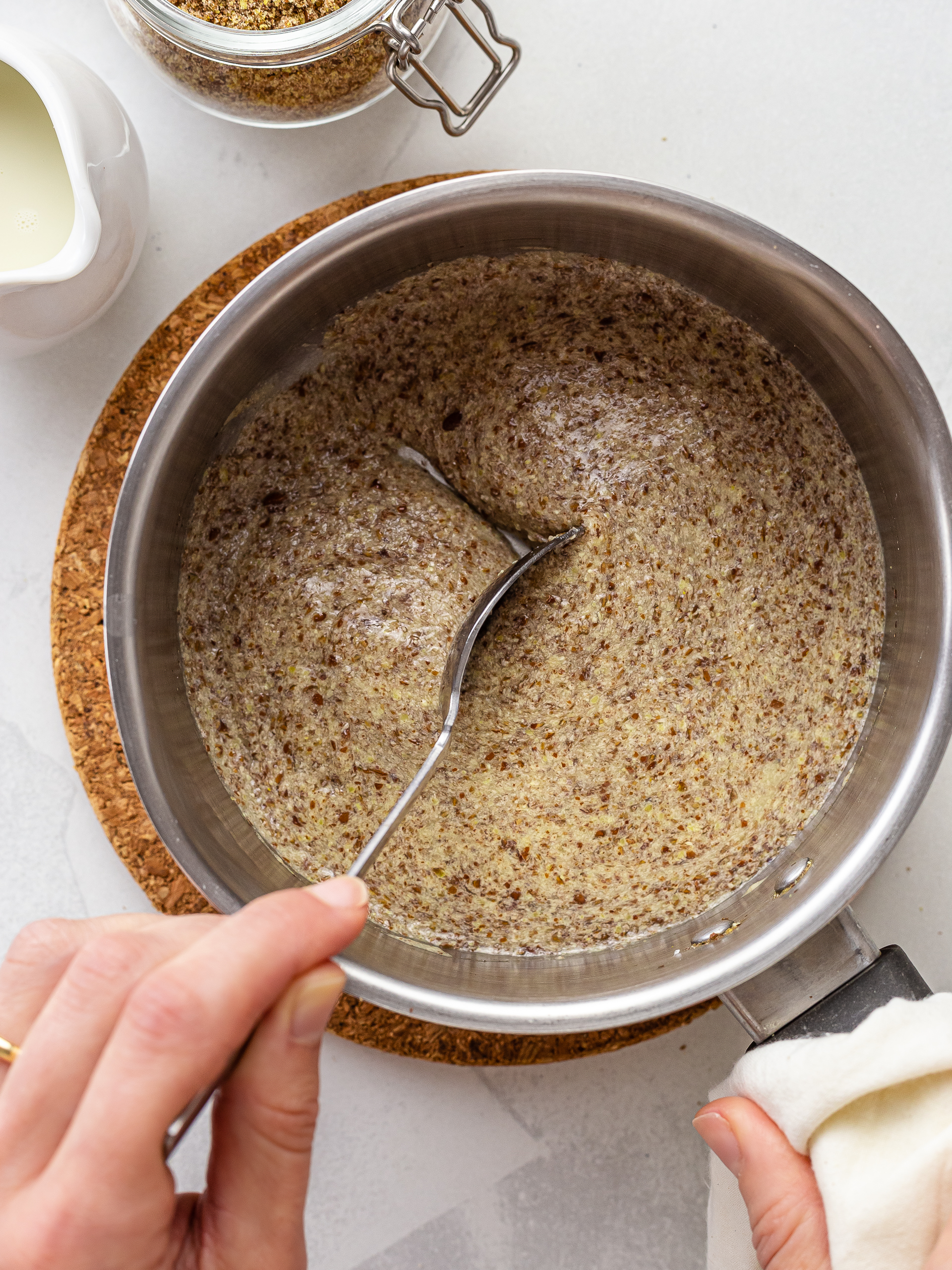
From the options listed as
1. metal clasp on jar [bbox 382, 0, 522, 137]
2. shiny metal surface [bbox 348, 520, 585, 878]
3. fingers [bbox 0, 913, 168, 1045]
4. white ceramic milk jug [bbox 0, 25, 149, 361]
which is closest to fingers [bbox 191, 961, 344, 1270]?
fingers [bbox 0, 913, 168, 1045]

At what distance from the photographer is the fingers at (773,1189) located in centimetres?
94

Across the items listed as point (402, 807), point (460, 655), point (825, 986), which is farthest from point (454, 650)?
point (825, 986)

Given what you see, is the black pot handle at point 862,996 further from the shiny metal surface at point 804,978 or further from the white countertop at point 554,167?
the white countertop at point 554,167

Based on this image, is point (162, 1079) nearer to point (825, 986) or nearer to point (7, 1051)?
point (7, 1051)

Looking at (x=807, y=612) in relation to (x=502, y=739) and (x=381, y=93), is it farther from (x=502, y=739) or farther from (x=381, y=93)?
(x=381, y=93)

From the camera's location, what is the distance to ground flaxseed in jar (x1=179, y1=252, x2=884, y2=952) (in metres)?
1.05

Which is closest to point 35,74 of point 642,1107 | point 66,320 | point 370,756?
point 66,320

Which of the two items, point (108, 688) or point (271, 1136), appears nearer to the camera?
point (271, 1136)

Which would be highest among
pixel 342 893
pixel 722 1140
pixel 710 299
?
pixel 710 299

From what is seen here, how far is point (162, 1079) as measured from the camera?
626 mm

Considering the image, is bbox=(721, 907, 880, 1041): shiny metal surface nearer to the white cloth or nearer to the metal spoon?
the white cloth

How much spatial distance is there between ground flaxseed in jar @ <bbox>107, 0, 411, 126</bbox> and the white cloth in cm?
107

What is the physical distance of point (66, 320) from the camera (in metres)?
1.01

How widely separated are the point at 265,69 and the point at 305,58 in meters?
0.05
